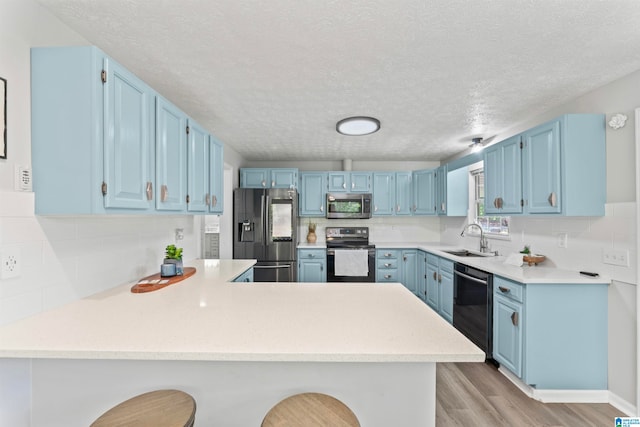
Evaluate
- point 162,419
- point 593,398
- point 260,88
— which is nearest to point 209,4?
point 260,88

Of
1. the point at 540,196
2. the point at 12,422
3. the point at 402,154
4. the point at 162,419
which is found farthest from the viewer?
the point at 402,154

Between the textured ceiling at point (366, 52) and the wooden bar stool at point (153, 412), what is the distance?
1.67 m

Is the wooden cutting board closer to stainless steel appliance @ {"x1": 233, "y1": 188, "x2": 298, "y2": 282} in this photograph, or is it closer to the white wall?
stainless steel appliance @ {"x1": 233, "y1": 188, "x2": 298, "y2": 282}

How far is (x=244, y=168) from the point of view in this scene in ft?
14.6

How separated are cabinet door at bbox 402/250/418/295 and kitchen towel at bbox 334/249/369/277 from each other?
0.62m

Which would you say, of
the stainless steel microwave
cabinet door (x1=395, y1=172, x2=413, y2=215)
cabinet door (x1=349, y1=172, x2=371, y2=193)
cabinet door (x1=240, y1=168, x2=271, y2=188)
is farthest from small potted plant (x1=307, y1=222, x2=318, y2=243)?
cabinet door (x1=395, y1=172, x2=413, y2=215)

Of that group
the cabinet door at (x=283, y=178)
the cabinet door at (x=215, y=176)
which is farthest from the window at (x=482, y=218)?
the cabinet door at (x=215, y=176)

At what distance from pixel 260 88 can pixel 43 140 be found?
1.37 meters

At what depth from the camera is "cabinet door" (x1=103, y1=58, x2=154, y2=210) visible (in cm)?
125

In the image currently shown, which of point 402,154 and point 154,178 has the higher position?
point 402,154

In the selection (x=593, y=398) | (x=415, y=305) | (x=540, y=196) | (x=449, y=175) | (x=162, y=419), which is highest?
(x=449, y=175)

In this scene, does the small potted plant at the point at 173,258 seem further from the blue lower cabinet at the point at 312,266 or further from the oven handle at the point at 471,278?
the oven handle at the point at 471,278

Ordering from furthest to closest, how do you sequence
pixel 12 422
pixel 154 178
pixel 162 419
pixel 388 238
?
pixel 388 238 → pixel 154 178 → pixel 12 422 → pixel 162 419

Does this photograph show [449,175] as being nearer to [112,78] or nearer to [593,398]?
[593,398]
